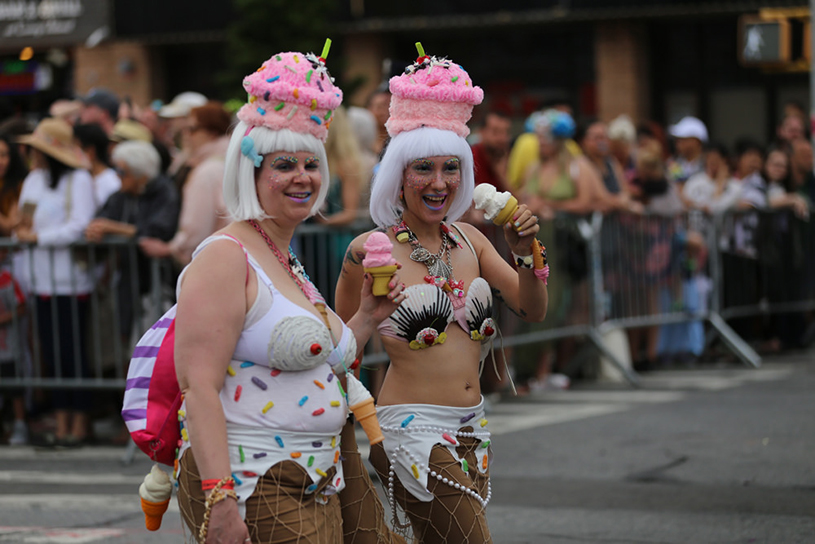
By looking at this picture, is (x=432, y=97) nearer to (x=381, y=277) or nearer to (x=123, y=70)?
(x=381, y=277)

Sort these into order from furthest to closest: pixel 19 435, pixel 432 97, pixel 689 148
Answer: pixel 689 148 < pixel 19 435 < pixel 432 97

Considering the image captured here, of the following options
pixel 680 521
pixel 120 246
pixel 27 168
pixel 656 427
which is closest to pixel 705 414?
pixel 656 427

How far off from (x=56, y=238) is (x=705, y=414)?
4.73 metres

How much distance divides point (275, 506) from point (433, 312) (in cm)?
97

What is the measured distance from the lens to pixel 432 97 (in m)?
3.83

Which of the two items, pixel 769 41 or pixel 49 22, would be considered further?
pixel 49 22

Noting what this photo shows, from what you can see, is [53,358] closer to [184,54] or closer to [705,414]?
[705,414]

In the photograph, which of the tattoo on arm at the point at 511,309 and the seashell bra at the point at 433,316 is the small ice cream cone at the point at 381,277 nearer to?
the seashell bra at the point at 433,316

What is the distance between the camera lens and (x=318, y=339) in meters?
3.14

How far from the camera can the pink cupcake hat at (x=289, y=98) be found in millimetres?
3248

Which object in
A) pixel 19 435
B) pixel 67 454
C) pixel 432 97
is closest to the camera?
pixel 432 97

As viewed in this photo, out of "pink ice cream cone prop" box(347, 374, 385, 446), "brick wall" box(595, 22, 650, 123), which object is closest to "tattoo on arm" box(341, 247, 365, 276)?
"pink ice cream cone prop" box(347, 374, 385, 446)

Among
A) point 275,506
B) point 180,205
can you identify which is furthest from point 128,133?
point 275,506

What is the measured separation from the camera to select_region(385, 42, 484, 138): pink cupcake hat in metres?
3.84
